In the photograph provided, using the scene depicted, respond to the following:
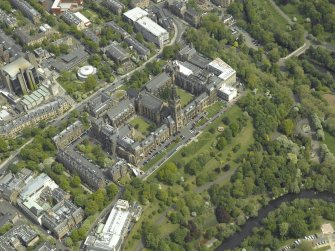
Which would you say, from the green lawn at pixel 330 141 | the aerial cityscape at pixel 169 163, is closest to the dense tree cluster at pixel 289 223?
the aerial cityscape at pixel 169 163

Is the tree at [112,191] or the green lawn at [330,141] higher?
the green lawn at [330,141]

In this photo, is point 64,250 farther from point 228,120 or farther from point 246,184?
point 228,120

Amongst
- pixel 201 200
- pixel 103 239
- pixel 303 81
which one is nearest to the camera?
pixel 103 239

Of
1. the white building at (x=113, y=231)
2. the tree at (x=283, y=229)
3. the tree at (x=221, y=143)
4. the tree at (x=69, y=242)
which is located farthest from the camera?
the tree at (x=221, y=143)

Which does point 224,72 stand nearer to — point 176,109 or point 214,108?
point 214,108

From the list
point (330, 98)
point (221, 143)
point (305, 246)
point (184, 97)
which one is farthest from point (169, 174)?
point (330, 98)

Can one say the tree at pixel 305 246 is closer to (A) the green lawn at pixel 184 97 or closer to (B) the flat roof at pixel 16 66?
(A) the green lawn at pixel 184 97

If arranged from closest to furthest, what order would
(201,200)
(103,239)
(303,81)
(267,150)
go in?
(103,239)
(201,200)
(267,150)
(303,81)

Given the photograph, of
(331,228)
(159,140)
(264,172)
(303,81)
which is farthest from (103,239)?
(303,81)
